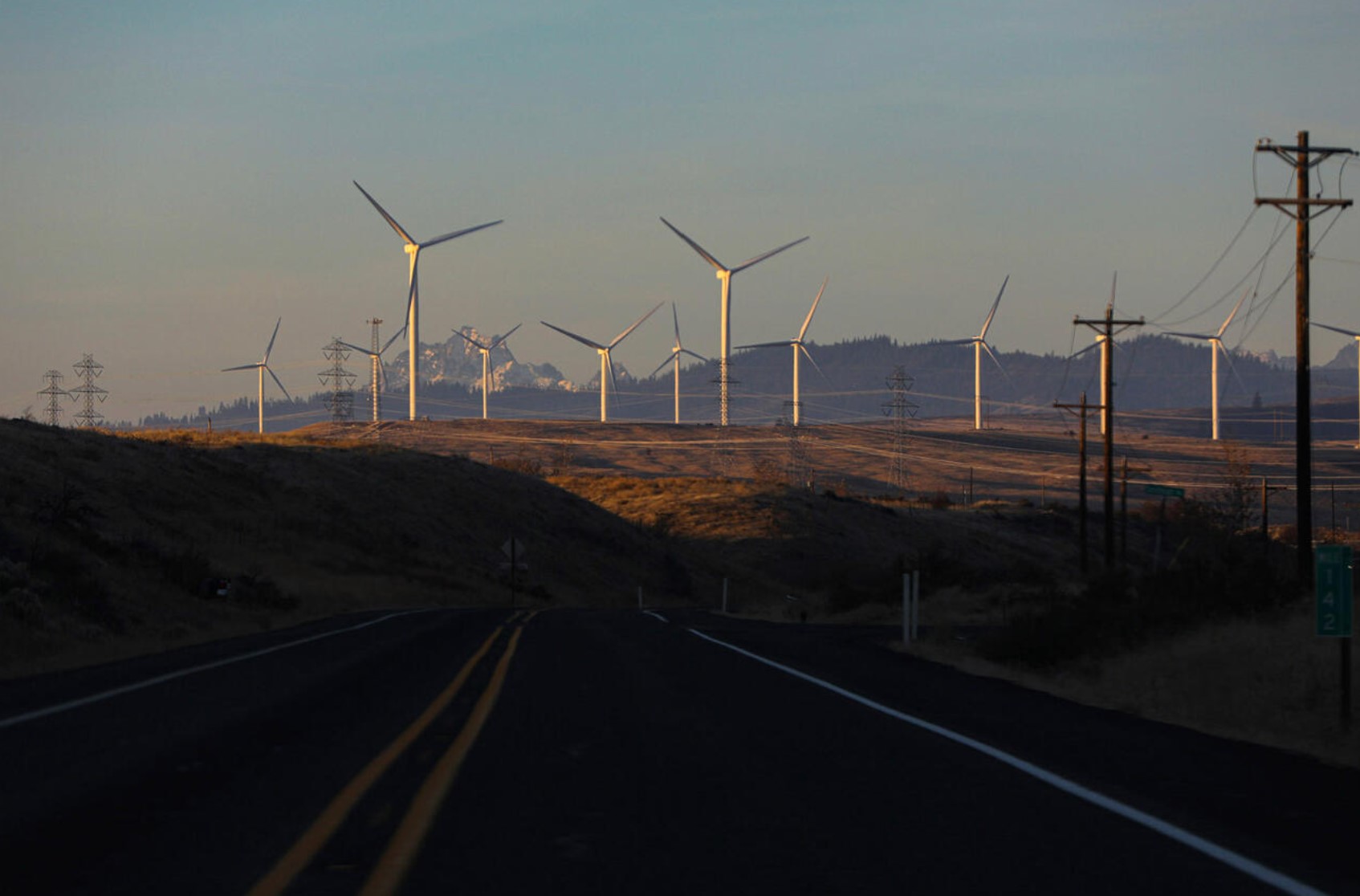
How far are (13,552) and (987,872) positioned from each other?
28.2 meters

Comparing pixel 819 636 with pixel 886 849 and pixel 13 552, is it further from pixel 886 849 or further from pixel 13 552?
pixel 886 849

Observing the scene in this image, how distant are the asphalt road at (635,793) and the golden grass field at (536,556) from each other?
9.51 feet

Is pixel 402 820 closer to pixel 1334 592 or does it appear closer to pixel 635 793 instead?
pixel 635 793

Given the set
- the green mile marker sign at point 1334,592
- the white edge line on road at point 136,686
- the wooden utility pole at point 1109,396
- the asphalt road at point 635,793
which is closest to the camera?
the asphalt road at point 635,793

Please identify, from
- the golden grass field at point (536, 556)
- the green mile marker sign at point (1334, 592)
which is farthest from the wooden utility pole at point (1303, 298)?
the green mile marker sign at point (1334, 592)

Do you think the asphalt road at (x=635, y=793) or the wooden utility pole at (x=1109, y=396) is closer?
the asphalt road at (x=635, y=793)

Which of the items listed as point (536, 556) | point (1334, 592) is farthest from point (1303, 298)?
point (536, 556)

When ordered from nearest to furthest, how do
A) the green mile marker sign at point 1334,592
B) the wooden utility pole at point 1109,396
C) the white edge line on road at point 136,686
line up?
the green mile marker sign at point 1334,592, the white edge line on road at point 136,686, the wooden utility pole at point 1109,396

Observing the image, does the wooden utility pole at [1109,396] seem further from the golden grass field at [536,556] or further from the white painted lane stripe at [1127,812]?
the white painted lane stripe at [1127,812]

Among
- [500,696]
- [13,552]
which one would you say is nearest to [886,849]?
[500,696]

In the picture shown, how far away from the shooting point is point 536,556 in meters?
81.4

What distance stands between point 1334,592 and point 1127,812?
5.36 m

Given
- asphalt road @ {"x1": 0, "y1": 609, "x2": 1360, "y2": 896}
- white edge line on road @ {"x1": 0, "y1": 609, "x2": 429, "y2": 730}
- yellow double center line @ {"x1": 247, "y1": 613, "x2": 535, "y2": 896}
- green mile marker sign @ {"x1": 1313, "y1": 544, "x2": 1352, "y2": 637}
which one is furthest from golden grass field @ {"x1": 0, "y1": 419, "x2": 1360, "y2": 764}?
yellow double center line @ {"x1": 247, "y1": 613, "x2": 535, "y2": 896}

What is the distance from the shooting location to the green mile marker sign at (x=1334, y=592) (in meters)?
12.4
